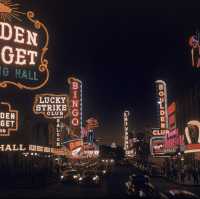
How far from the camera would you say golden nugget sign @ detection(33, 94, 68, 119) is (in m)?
55.5

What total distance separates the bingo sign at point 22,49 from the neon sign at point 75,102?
141ft

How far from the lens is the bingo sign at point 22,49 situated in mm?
44750

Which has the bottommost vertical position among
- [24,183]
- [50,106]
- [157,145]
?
[24,183]

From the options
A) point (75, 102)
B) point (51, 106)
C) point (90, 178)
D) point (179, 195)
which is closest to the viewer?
point (179, 195)

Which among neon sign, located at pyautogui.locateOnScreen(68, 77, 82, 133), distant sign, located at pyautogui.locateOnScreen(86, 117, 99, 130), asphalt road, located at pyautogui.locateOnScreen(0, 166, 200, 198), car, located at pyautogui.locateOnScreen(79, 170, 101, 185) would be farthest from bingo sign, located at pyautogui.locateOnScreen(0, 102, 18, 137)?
distant sign, located at pyautogui.locateOnScreen(86, 117, 99, 130)

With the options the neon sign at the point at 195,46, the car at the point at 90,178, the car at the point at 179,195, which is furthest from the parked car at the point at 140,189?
the neon sign at the point at 195,46

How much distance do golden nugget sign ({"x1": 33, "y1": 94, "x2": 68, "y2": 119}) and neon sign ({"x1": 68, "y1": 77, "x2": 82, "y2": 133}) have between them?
30878mm

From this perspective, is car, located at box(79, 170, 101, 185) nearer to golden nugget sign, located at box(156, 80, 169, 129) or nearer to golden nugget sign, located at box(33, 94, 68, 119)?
golden nugget sign, located at box(33, 94, 68, 119)

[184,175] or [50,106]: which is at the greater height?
[50,106]

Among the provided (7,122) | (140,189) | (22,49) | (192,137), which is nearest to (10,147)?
(7,122)

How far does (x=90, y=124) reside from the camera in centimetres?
17888

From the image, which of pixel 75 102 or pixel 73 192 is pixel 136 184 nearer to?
pixel 73 192

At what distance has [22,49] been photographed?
150 feet

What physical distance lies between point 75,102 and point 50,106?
32463 millimetres
